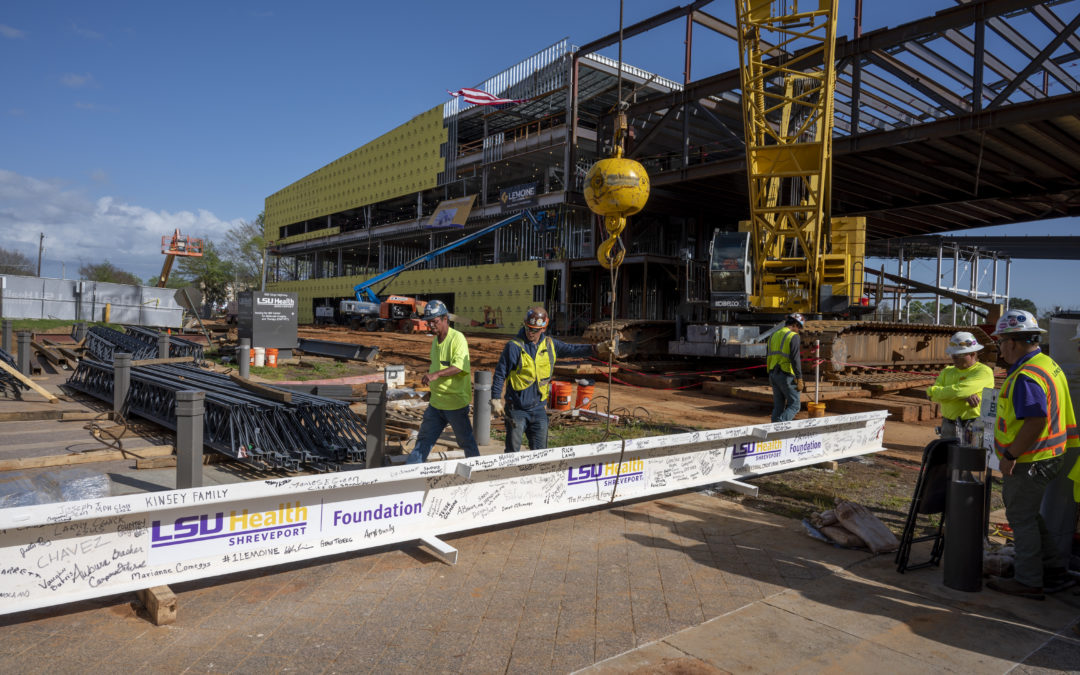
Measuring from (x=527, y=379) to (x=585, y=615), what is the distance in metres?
2.73

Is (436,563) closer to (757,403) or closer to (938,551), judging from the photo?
(938,551)

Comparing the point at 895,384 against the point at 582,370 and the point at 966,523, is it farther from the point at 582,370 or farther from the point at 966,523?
the point at 966,523

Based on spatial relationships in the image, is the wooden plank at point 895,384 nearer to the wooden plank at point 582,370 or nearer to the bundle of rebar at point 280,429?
the wooden plank at point 582,370

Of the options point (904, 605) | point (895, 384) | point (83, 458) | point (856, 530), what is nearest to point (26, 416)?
point (83, 458)

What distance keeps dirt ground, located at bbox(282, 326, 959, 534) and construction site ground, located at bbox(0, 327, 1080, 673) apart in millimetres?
1088

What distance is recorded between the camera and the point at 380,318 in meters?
37.1

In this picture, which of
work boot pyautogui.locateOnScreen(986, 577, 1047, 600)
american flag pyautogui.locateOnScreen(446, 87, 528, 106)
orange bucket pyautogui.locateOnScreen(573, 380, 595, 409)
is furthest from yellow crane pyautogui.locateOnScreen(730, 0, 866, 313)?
american flag pyautogui.locateOnScreen(446, 87, 528, 106)

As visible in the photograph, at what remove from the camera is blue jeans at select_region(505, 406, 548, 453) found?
20.9 ft

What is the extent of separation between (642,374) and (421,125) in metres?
33.5

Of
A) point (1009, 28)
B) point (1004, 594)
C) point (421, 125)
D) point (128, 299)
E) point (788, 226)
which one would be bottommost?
point (1004, 594)

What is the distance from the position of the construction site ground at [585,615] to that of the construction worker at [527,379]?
3.30 feet

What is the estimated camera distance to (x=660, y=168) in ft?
101

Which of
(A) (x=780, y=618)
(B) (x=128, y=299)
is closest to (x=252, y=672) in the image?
(A) (x=780, y=618)

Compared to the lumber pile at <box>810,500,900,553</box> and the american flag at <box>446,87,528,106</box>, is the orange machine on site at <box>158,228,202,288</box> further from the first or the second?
the lumber pile at <box>810,500,900,553</box>
